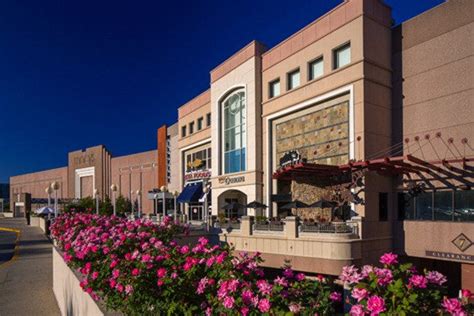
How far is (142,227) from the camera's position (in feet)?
36.4

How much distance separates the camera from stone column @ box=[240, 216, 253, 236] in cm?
2202

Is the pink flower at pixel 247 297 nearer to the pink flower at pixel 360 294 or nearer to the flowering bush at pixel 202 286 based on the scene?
the flowering bush at pixel 202 286

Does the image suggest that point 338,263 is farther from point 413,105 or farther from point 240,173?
point 240,173

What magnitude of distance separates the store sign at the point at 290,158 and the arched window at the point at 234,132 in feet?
16.3

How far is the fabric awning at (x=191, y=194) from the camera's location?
37969 millimetres

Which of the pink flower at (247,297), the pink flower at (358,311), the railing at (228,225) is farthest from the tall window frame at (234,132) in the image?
the pink flower at (358,311)

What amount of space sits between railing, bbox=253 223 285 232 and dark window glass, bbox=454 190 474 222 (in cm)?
871

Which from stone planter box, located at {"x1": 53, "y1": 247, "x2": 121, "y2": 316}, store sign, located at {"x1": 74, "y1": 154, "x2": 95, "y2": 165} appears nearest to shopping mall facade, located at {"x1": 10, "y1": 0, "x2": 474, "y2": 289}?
stone planter box, located at {"x1": 53, "y1": 247, "x2": 121, "y2": 316}

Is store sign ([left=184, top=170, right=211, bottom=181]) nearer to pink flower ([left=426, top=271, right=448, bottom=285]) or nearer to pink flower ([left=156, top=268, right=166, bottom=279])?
pink flower ([left=156, top=268, right=166, bottom=279])

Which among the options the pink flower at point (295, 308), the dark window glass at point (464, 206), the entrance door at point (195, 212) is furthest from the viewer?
the entrance door at point (195, 212)

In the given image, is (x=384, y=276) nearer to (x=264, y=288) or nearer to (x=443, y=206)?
(x=264, y=288)

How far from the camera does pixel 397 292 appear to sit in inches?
109

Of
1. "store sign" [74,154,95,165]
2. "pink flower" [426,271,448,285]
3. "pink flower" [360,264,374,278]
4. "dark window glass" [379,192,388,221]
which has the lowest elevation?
"dark window glass" [379,192,388,221]

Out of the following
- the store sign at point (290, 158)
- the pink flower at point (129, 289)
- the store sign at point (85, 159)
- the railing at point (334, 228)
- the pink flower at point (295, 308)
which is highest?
the store sign at point (85, 159)
